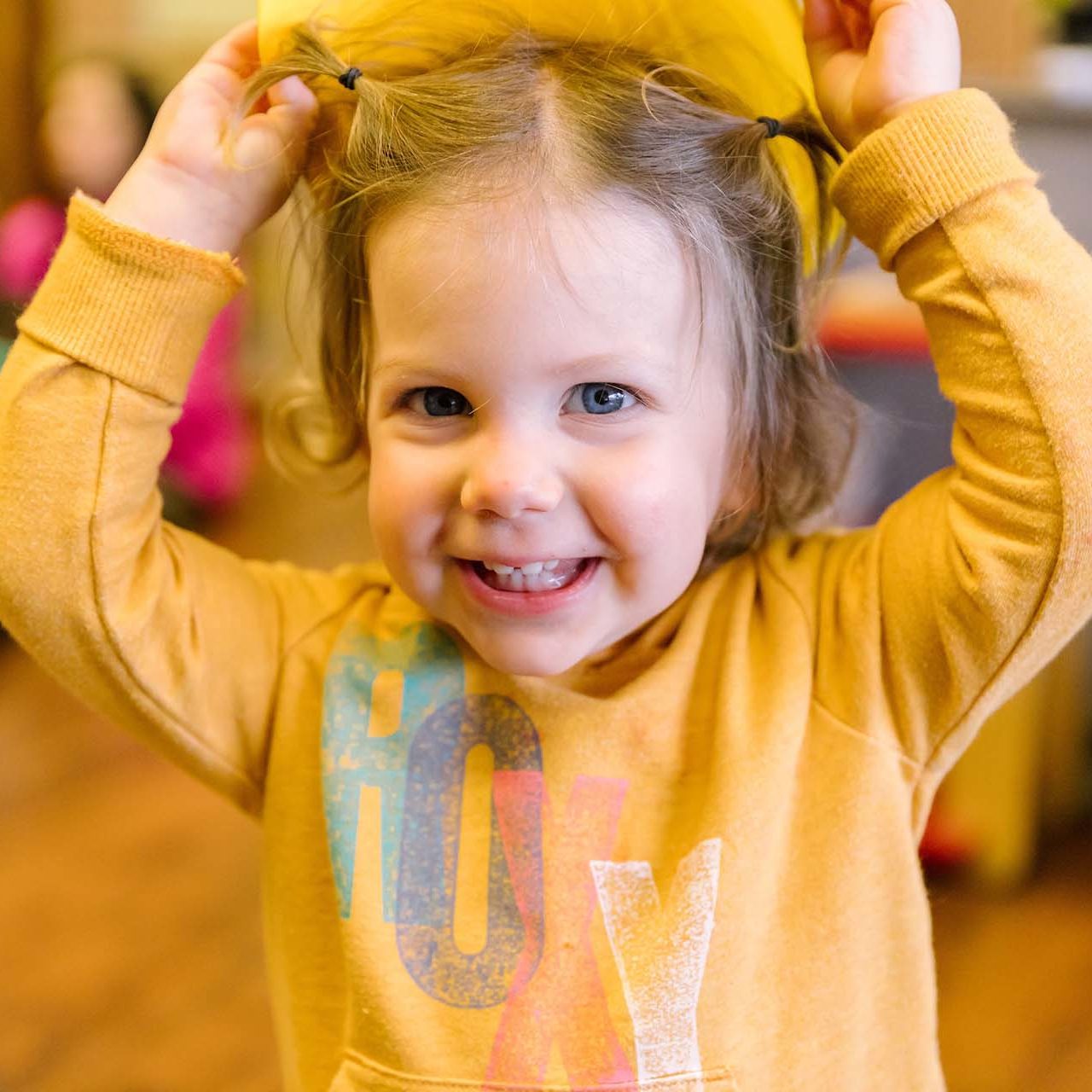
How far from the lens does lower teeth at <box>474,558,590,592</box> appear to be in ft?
2.65

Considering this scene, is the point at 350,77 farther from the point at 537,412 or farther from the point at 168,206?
the point at 537,412

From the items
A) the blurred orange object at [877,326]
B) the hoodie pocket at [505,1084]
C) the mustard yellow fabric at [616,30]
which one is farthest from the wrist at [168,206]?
the blurred orange object at [877,326]

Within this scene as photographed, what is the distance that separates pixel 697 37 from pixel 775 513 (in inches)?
12.7

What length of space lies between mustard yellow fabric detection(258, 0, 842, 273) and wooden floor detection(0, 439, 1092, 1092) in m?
0.81

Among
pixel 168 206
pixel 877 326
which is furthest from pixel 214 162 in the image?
pixel 877 326

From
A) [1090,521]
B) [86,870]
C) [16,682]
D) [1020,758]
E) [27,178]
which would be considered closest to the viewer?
[1090,521]

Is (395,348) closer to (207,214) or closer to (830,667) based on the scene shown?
(207,214)

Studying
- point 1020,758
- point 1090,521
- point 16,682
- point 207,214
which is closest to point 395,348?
point 207,214

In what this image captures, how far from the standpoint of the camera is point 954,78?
2.63ft

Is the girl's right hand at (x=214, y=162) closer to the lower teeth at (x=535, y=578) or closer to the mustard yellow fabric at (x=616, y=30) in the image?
the mustard yellow fabric at (x=616, y=30)

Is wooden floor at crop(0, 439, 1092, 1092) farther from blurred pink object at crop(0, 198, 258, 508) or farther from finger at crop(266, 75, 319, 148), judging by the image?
blurred pink object at crop(0, 198, 258, 508)

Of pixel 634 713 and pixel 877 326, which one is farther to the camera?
pixel 877 326

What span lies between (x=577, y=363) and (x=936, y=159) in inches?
9.3

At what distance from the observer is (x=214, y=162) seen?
0.85 meters
